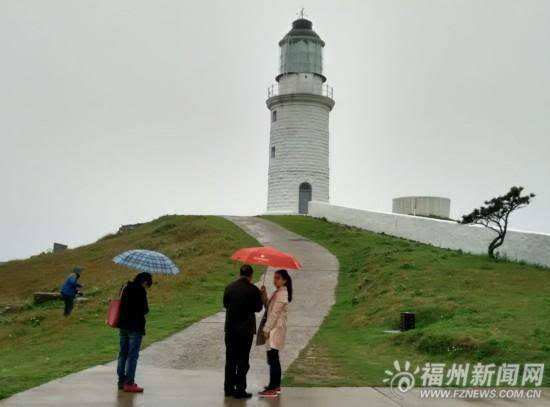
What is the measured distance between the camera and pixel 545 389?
9383mm

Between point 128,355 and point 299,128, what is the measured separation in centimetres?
3678

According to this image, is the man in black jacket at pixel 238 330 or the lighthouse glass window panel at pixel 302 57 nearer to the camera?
the man in black jacket at pixel 238 330

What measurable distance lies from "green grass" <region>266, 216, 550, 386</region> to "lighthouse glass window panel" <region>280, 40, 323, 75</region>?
24.3m

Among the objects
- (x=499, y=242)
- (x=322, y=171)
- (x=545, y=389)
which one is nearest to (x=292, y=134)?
(x=322, y=171)

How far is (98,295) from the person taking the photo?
1998 centimetres

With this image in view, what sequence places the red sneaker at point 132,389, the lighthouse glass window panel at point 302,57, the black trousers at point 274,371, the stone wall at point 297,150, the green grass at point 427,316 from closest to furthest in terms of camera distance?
the red sneaker at point 132,389 → the black trousers at point 274,371 → the green grass at point 427,316 → the stone wall at point 297,150 → the lighthouse glass window panel at point 302,57

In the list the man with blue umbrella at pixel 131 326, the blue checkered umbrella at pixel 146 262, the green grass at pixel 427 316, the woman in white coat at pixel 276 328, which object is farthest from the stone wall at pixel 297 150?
the man with blue umbrella at pixel 131 326

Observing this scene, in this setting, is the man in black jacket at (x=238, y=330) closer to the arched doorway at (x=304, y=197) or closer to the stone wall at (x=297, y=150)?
the stone wall at (x=297, y=150)

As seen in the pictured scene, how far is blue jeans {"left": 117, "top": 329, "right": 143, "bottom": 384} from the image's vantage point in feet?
27.5

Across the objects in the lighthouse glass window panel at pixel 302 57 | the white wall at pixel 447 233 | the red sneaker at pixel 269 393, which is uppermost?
the lighthouse glass window panel at pixel 302 57

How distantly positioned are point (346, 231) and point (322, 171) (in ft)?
42.9

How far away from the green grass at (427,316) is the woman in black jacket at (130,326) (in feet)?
7.68

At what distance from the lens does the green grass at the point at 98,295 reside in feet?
37.8

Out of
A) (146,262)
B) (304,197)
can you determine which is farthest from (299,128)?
(146,262)
